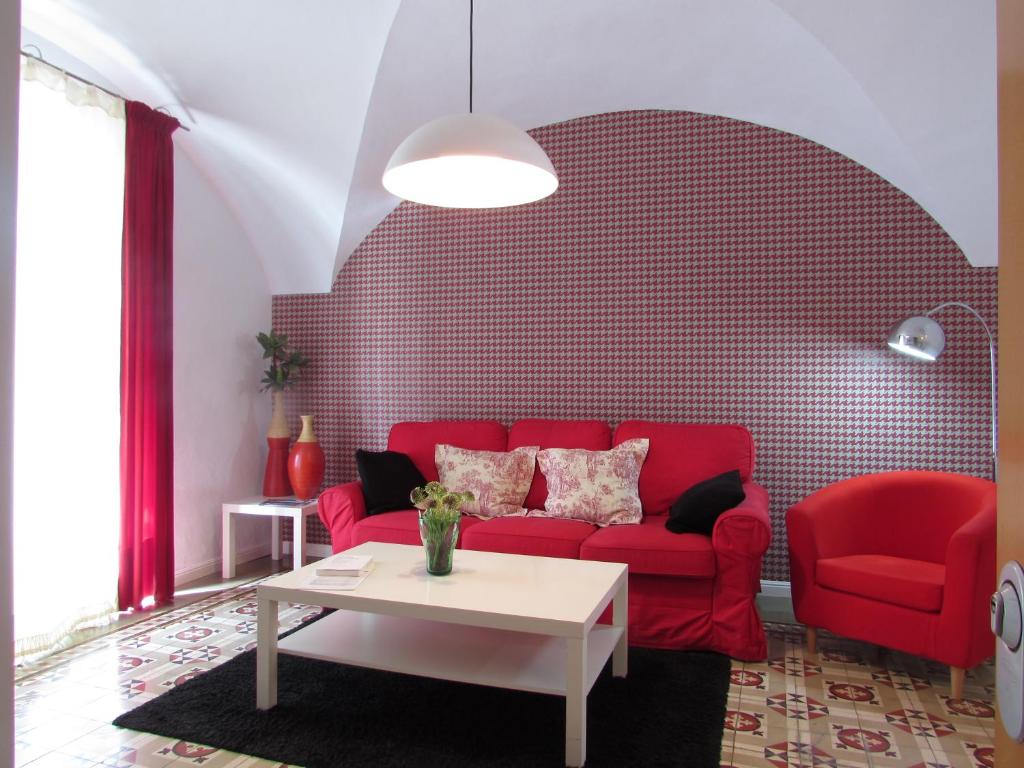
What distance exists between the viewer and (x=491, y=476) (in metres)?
3.90

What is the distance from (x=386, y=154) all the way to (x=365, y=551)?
232 centimetres

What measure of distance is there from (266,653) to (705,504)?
73.0 inches

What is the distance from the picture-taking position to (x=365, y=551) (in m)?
3.09

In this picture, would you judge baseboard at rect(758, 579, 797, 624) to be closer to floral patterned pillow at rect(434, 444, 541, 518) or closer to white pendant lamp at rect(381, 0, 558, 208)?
floral patterned pillow at rect(434, 444, 541, 518)

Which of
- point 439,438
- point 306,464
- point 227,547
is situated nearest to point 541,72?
point 439,438

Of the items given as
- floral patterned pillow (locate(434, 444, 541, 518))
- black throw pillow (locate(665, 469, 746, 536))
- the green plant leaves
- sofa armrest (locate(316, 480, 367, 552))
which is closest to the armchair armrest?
black throw pillow (locate(665, 469, 746, 536))

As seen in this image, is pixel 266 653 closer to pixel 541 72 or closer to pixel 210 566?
pixel 210 566

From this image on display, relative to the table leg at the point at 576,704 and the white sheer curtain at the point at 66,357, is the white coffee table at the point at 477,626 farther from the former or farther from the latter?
the white sheer curtain at the point at 66,357

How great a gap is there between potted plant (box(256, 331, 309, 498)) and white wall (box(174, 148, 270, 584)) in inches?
5.8

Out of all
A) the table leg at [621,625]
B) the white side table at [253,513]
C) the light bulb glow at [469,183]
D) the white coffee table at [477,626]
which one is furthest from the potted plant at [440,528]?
the white side table at [253,513]

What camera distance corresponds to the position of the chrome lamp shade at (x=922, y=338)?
3340 millimetres

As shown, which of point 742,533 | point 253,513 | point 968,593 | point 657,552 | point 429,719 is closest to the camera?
point 429,719

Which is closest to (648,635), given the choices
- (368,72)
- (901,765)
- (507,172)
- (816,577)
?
(816,577)

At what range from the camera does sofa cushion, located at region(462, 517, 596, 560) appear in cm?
330
